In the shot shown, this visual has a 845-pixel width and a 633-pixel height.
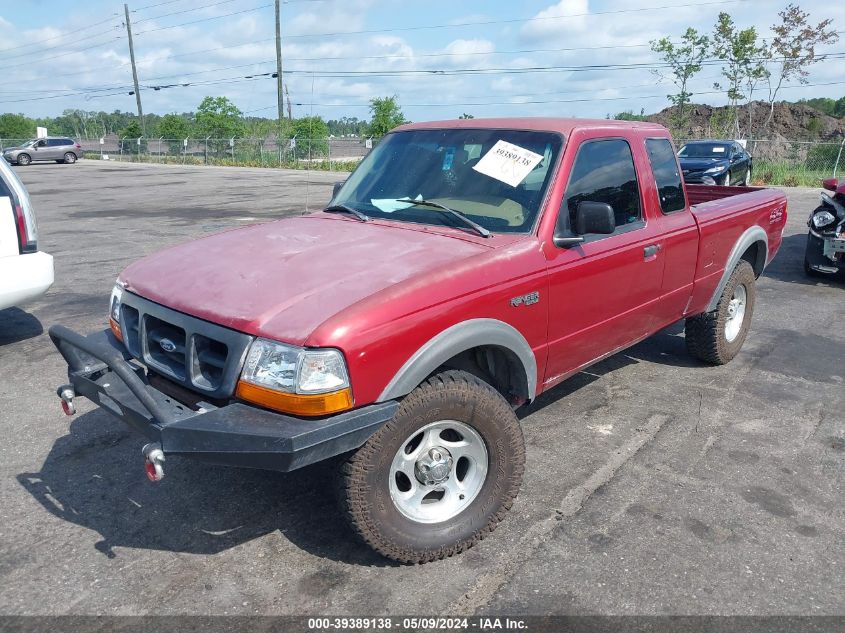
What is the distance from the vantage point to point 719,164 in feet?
63.8

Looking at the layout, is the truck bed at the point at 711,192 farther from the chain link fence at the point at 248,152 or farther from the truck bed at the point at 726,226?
the chain link fence at the point at 248,152

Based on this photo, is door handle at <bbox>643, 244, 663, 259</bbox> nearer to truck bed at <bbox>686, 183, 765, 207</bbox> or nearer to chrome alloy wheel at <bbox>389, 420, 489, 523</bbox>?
chrome alloy wheel at <bbox>389, 420, 489, 523</bbox>

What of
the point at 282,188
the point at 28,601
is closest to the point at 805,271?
the point at 28,601

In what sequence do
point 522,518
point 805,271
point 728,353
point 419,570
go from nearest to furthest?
point 419,570 < point 522,518 < point 728,353 < point 805,271

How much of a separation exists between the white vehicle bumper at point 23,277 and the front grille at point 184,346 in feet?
9.07

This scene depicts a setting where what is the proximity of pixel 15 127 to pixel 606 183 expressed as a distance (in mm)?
89184

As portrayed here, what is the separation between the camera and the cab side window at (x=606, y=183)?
3875mm

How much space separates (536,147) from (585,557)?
2.18 m

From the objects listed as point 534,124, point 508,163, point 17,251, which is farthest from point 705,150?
point 17,251

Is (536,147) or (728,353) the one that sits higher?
(536,147)

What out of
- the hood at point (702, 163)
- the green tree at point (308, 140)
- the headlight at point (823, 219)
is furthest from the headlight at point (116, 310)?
the green tree at point (308, 140)

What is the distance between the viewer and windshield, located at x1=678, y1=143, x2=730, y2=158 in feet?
65.8

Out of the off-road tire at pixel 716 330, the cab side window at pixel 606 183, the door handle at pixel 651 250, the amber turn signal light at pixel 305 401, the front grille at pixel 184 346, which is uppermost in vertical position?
the cab side window at pixel 606 183

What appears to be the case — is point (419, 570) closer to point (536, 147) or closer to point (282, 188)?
point (536, 147)
